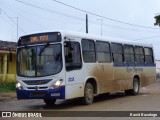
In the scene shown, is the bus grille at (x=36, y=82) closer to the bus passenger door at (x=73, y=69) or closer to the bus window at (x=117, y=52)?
the bus passenger door at (x=73, y=69)

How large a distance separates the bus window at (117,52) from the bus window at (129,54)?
0.53 meters

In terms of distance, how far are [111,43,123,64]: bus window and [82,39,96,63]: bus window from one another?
6.76ft

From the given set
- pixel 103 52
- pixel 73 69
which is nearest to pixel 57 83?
pixel 73 69

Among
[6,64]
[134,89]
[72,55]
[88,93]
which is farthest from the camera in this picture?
[6,64]

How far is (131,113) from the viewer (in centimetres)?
1305

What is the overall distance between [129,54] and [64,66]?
264 inches

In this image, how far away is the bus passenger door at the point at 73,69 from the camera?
1498 cm

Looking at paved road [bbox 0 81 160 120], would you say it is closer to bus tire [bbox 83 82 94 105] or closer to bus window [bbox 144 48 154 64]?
bus tire [bbox 83 82 94 105]

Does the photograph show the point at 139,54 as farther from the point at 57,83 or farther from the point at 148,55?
the point at 57,83

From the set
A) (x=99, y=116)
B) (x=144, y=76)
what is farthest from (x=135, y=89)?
(x=99, y=116)

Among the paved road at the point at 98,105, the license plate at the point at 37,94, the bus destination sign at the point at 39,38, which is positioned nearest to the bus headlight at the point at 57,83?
the license plate at the point at 37,94

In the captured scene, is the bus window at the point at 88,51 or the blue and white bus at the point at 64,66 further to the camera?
the bus window at the point at 88,51

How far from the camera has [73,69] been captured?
50.5 feet

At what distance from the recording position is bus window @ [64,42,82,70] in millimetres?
15016
